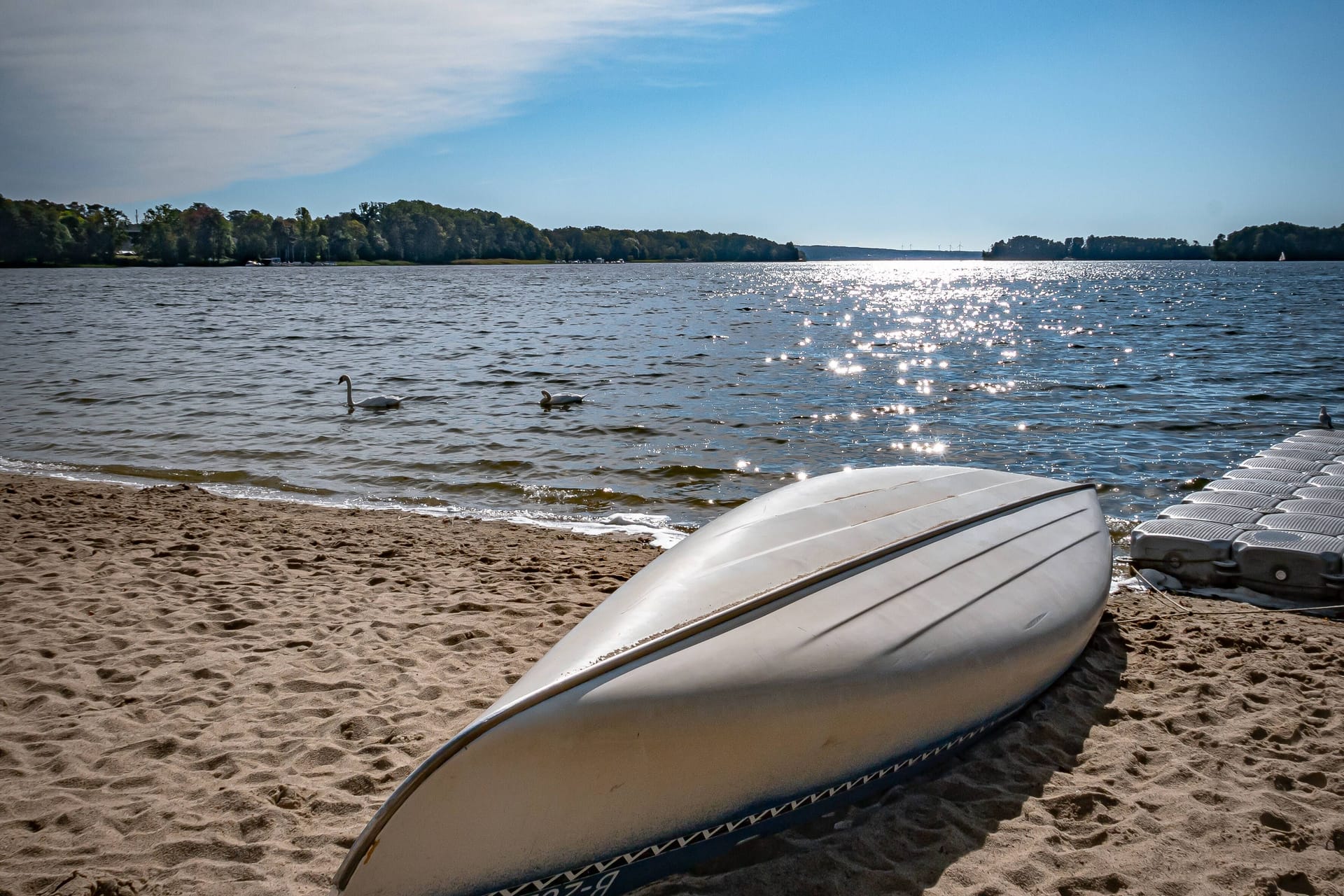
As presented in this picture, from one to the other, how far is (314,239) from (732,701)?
153 meters

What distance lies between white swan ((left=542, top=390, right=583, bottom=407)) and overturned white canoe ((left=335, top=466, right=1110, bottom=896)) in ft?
34.0

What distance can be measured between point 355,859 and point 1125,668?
4.06m

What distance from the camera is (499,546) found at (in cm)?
708

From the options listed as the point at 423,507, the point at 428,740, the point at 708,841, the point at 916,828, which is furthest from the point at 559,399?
the point at 708,841

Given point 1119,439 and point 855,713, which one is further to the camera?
point 1119,439

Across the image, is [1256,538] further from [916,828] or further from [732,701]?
[732,701]

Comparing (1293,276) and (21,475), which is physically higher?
(1293,276)

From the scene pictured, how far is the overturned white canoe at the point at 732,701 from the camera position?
8.25 feet

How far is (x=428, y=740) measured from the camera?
377 cm

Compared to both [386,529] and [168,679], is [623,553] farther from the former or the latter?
[168,679]

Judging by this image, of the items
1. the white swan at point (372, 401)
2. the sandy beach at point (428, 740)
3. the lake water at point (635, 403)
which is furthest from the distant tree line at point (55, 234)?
the sandy beach at point (428, 740)

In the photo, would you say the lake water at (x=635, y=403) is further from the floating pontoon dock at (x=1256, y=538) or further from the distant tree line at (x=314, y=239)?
the distant tree line at (x=314, y=239)

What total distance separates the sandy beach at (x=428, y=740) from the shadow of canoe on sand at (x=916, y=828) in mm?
11

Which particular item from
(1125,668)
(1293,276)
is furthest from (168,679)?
(1293,276)
